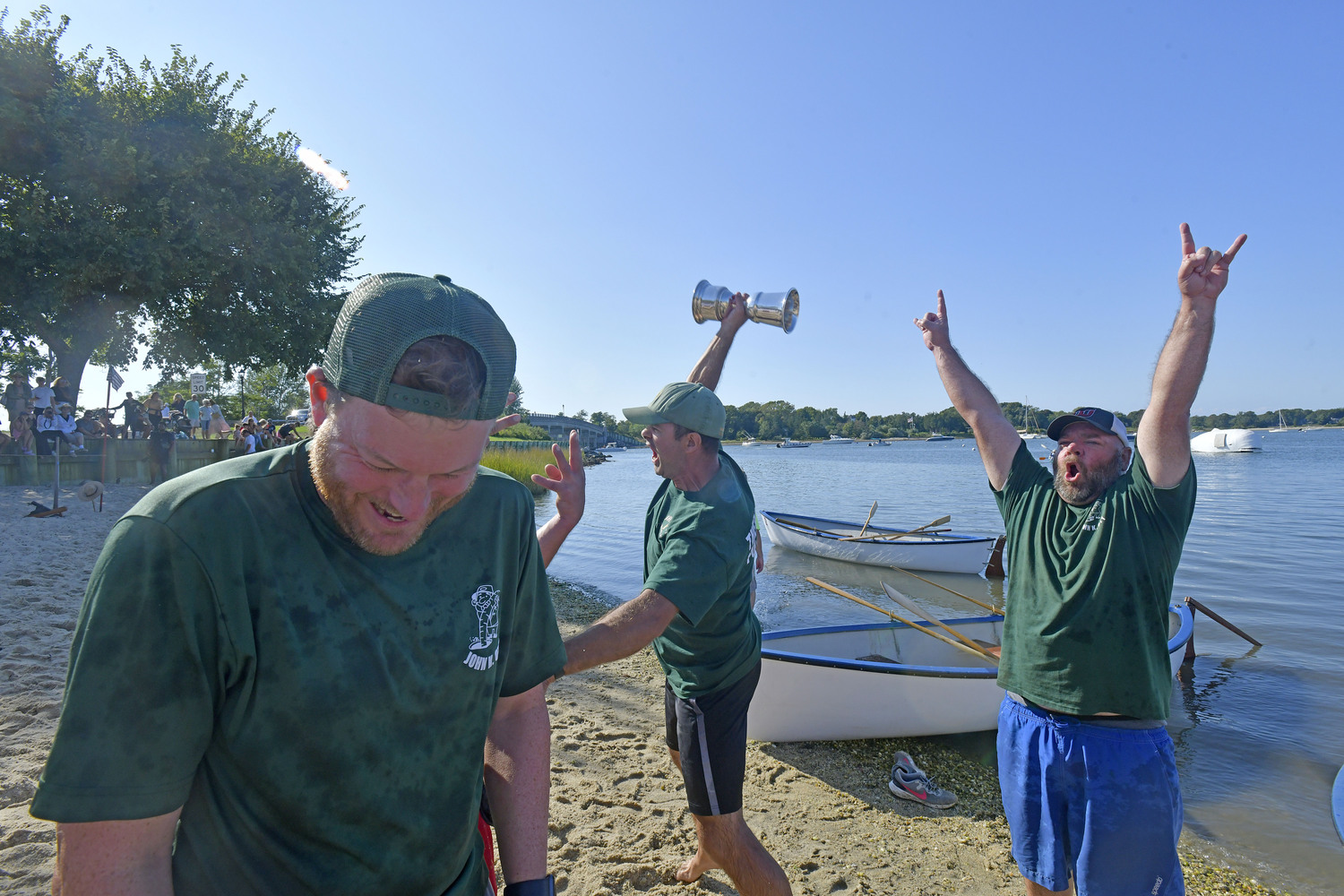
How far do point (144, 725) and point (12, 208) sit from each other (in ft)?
82.3

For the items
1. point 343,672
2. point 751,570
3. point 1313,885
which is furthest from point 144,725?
point 1313,885

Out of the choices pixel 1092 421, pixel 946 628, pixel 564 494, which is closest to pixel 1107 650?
pixel 1092 421

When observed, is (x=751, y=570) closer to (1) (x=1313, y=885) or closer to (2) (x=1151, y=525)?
(2) (x=1151, y=525)

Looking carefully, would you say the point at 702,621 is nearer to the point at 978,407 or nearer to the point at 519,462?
the point at 978,407

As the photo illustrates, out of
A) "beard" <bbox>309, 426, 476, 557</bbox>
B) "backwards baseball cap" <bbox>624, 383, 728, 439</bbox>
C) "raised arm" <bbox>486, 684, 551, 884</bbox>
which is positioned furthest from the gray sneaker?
"beard" <bbox>309, 426, 476, 557</bbox>

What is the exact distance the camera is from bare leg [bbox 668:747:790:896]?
3066 millimetres

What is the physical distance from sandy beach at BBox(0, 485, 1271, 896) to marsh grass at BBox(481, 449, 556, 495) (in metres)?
19.6

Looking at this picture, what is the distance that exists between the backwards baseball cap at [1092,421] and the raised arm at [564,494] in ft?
6.92

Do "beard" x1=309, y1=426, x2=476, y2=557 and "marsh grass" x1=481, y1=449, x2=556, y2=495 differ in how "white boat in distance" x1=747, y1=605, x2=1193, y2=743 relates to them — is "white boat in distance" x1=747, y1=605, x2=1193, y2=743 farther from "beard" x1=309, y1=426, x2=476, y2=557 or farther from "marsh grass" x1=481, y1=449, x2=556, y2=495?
"marsh grass" x1=481, y1=449, x2=556, y2=495

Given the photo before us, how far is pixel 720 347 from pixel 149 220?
73.0 ft

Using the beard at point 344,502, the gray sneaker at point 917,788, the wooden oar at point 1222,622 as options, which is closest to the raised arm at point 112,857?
the beard at point 344,502

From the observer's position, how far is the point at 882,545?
1688 cm

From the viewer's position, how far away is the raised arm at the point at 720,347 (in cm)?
458

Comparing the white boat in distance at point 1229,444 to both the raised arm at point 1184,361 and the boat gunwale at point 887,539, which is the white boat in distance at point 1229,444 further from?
the raised arm at point 1184,361
